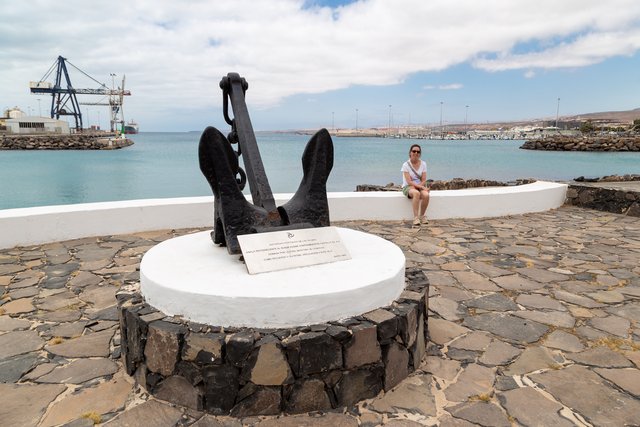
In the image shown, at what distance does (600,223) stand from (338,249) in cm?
525

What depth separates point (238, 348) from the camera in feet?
7.02

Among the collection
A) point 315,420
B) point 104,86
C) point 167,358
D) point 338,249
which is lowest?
point 315,420

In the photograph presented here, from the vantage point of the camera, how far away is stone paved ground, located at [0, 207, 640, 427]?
2.18 m

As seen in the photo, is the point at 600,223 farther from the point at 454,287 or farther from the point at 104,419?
the point at 104,419

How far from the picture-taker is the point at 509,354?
2717 millimetres

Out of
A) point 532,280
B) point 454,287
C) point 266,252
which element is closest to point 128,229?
point 266,252

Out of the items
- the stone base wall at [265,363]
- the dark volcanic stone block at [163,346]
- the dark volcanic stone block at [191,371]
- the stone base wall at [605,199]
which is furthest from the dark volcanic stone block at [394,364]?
the stone base wall at [605,199]

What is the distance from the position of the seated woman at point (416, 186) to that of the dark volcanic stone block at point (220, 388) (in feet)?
14.6

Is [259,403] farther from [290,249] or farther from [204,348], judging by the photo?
[290,249]

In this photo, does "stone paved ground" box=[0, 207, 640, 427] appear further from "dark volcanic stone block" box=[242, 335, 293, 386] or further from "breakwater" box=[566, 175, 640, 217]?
"breakwater" box=[566, 175, 640, 217]

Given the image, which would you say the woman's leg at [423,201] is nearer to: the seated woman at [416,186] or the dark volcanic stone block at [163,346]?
the seated woman at [416,186]

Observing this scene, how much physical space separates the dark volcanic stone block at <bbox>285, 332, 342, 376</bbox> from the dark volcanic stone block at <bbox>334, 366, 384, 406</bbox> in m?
0.11

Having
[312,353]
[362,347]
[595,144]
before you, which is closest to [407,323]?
[362,347]

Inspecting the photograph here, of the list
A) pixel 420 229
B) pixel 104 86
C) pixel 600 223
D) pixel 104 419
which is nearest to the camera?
pixel 104 419
